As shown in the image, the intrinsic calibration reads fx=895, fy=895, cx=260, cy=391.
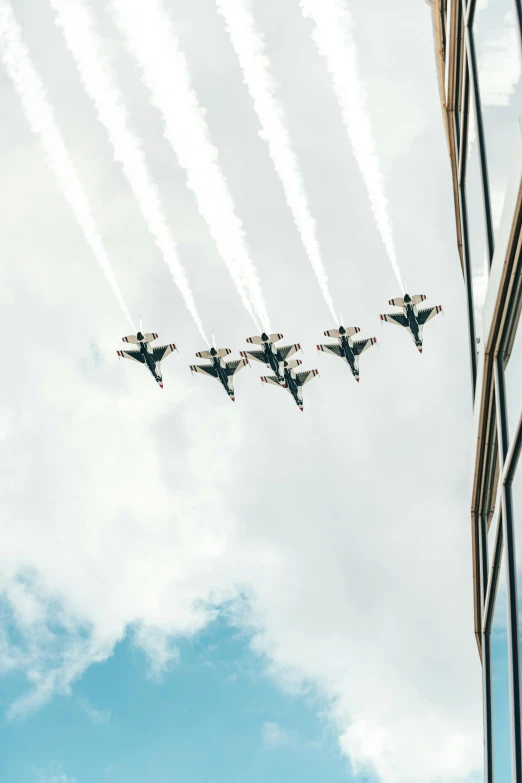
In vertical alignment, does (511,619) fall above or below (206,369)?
below

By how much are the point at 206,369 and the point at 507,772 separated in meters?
65.6

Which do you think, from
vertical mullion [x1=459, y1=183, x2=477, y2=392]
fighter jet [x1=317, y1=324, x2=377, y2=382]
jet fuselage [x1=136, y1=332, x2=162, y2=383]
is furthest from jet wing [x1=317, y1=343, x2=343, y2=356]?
vertical mullion [x1=459, y1=183, x2=477, y2=392]

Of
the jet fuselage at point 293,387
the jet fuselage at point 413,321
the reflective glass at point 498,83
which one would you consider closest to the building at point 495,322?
the reflective glass at point 498,83

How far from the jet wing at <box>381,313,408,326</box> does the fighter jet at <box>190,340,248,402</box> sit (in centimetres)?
1226

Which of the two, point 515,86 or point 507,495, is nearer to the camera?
point 515,86

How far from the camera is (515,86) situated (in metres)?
11.1

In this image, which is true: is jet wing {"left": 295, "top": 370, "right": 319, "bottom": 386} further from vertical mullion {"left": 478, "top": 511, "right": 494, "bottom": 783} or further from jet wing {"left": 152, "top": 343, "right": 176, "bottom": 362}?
vertical mullion {"left": 478, "top": 511, "right": 494, "bottom": 783}

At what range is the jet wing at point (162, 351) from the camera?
73938mm

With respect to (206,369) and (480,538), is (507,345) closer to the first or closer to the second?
(480,538)

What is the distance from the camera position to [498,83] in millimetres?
12148

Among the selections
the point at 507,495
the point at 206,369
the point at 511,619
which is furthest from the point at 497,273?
the point at 206,369

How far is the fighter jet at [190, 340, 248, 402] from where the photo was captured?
7506 centimetres

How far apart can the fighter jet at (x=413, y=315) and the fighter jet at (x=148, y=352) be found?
717 inches

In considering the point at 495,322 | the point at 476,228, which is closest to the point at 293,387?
the point at 476,228
